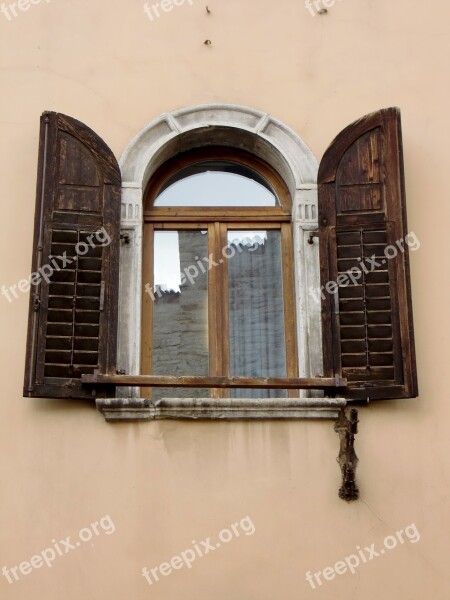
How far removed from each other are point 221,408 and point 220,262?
1168 mm

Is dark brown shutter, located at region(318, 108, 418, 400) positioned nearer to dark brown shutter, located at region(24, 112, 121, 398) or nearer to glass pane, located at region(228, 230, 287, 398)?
glass pane, located at region(228, 230, 287, 398)

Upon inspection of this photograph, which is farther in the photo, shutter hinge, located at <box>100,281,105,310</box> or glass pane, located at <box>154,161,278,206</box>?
glass pane, located at <box>154,161,278,206</box>

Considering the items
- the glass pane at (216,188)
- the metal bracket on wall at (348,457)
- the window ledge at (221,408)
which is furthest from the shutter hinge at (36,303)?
the metal bracket on wall at (348,457)

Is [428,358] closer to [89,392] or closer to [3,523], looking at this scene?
[89,392]

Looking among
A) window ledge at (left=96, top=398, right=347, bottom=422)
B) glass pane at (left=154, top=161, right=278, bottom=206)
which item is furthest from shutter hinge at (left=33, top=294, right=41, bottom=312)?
glass pane at (left=154, top=161, right=278, bottom=206)

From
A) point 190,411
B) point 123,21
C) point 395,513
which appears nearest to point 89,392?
point 190,411

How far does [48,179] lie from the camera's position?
6.95 meters

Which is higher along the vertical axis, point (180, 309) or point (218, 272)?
point (218, 272)

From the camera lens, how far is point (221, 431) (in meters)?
6.53

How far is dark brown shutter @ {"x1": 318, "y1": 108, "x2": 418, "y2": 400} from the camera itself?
667 centimetres

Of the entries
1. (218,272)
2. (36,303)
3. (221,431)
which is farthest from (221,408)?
(36,303)

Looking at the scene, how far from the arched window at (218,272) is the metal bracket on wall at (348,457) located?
55 cm

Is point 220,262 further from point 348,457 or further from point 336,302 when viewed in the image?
point 348,457

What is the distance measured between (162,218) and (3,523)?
221 centimetres
